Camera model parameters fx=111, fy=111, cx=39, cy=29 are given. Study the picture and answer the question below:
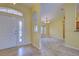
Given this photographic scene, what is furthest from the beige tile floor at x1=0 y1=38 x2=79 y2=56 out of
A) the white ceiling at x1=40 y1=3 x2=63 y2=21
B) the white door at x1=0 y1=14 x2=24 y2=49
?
the white ceiling at x1=40 y1=3 x2=63 y2=21

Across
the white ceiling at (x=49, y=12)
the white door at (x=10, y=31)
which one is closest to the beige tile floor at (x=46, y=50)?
the white door at (x=10, y=31)

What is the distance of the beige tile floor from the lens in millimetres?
3883

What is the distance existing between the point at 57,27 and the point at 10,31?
246 cm

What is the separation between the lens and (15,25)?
4.77m

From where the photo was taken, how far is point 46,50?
4.56 m

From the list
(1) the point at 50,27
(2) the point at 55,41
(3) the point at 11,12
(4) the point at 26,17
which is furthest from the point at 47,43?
(3) the point at 11,12

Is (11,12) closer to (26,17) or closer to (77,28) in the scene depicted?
(26,17)

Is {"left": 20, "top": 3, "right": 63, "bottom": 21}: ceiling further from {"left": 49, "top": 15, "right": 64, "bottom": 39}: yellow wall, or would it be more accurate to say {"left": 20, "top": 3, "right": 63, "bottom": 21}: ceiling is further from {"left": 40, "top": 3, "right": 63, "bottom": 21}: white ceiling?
{"left": 49, "top": 15, "right": 64, "bottom": 39}: yellow wall

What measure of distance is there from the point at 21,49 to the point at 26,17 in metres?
1.28

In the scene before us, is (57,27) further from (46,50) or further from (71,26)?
(46,50)

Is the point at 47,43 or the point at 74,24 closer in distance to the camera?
the point at 74,24

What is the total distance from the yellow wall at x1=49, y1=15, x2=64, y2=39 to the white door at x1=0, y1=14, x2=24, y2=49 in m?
1.37

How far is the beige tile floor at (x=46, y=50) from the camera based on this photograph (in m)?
3.88

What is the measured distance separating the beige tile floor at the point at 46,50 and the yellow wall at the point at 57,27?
0.31m
